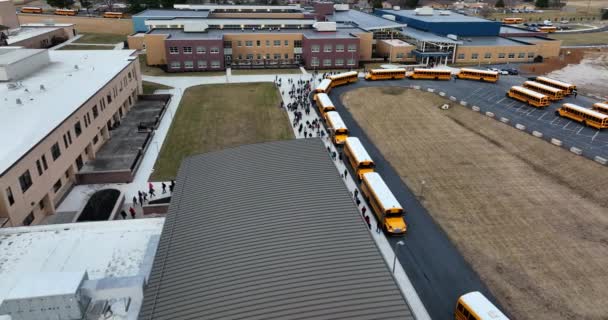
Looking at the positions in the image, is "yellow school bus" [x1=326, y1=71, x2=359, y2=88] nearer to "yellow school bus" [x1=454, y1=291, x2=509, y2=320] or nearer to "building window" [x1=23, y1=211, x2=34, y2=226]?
"building window" [x1=23, y1=211, x2=34, y2=226]

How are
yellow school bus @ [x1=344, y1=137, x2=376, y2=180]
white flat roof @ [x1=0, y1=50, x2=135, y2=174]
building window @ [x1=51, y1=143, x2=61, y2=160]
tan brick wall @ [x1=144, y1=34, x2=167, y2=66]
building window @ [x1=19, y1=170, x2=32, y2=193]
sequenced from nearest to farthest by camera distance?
building window @ [x1=19, y1=170, x2=32, y2=193] → white flat roof @ [x1=0, y1=50, x2=135, y2=174] → building window @ [x1=51, y1=143, x2=61, y2=160] → yellow school bus @ [x1=344, y1=137, x2=376, y2=180] → tan brick wall @ [x1=144, y1=34, x2=167, y2=66]

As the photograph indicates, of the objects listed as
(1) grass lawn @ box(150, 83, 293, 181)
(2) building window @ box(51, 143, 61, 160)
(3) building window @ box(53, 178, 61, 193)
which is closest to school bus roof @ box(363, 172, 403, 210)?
(1) grass lawn @ box(150, 83, 293, 181)

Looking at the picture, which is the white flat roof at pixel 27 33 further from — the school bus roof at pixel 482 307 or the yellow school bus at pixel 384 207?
the school bus roof at pixel 482 307

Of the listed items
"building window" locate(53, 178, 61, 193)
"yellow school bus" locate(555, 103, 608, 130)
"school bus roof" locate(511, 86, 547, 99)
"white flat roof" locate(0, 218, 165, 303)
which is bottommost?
"building window" locate(53, 178, 61, 193)

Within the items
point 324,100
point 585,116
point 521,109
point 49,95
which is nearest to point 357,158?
point 324,100

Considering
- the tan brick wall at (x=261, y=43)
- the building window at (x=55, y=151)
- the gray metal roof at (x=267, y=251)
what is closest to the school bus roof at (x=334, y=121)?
the gray metal roof at (x=267, y=251)

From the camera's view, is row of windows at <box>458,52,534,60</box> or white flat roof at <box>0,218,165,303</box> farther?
row of windows at <box>458,52,534,60</box>
